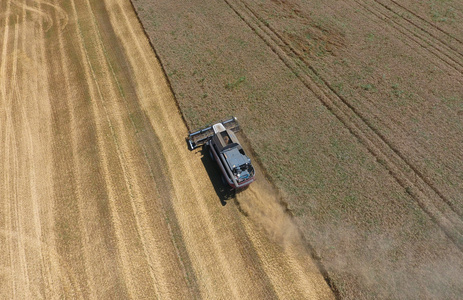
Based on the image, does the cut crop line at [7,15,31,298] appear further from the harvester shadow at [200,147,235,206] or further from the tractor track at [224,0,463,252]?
the tractor track at [224,0,463,252]

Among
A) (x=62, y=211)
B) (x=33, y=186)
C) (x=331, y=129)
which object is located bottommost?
(x=331, y=129)

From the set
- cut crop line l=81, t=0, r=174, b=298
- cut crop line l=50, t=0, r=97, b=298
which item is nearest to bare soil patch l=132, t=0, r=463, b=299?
cut crop line l=81, t=0, r=174, b=298

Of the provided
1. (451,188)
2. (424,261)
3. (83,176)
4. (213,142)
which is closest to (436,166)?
(451,188)

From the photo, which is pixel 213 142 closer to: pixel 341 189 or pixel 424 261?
pixel 341 189

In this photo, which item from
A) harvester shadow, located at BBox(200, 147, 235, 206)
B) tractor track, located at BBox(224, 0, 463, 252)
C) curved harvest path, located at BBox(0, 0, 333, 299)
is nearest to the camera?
curved harvest path, located at BBox(0, 0, 333, 299)

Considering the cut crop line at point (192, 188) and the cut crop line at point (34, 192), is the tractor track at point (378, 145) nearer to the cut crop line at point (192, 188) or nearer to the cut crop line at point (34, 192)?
the cut crop line at point (192, 188)

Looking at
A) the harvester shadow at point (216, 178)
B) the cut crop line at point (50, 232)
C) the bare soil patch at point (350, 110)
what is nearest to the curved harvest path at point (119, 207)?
the cut crop line at point (50, 232)

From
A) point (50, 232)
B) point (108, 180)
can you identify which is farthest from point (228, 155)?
point (50, 232)

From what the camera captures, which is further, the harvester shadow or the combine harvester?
the harvester shadow
